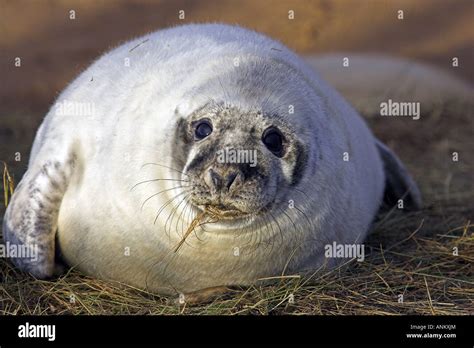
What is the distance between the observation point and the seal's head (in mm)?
4438

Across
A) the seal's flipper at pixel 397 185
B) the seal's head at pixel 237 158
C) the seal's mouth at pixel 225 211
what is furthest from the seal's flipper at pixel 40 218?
the seal's flipper at pixel 397 185

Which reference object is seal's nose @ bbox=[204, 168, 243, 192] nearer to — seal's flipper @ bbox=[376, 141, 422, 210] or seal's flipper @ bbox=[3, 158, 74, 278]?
seal's flipper @ bbox=[3, 158, 74, 278]

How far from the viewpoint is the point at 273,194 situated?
15.3 feet

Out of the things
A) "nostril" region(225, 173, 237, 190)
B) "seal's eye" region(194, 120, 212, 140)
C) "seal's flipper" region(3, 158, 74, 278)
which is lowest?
"seal's flipper" region(3, 158, 74, 278)

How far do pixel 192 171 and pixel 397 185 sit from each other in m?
3.23

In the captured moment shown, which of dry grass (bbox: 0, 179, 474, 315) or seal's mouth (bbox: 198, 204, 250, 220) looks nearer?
seal's mouth (bbox: 198, 204, 250, 220)

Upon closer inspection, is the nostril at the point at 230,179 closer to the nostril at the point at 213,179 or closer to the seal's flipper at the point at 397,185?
the nostril at the point at 213,179

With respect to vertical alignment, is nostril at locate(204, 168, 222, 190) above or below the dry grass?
above

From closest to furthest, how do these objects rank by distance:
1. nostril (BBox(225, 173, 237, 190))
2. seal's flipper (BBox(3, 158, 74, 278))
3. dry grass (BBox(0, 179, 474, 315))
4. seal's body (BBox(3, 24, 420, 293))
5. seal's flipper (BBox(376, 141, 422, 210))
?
1. nostril (BBox(225, 173, 237, 190))
2. seal's body (BBox(3, 24, 420, 293))
3. dry grass (BBox(0, 179, 474, 315))
4. seal's flipper (BBox(3, 158, 74, 278))
5. seal's flipper (BBox(376, 141, 422, 210))

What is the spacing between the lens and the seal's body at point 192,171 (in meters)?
4.70

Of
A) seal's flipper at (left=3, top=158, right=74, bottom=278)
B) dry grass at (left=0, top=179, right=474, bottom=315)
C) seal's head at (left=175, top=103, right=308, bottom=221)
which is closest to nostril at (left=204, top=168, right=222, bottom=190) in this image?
seal's head at (left=175, top=103, right=308, bottom=221)
